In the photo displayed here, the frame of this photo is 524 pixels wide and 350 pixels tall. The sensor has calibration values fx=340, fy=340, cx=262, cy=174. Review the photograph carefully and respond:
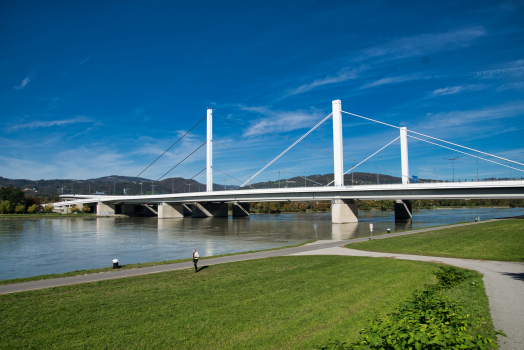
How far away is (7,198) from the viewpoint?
10425 cm

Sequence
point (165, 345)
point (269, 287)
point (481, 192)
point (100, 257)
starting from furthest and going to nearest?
point (481, 192) < point (100, 257) < point (269, 287) < point (165, 345)

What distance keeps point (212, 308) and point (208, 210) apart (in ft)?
281

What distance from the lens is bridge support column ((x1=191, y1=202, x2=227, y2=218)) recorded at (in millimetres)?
91988

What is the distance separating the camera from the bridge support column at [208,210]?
91988 millimetres

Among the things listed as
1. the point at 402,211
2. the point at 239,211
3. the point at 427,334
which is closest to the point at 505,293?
the point at 427,334

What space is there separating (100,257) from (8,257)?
6.67m

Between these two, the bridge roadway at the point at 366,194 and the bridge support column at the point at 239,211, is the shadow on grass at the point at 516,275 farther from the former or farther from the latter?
the bridge support column at the point at 239,211

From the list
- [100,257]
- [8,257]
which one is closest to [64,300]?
[100,257]

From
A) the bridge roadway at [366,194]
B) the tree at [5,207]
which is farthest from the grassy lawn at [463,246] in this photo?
the tree at [5,207]

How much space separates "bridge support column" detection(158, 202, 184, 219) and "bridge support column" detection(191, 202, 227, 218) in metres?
3.78

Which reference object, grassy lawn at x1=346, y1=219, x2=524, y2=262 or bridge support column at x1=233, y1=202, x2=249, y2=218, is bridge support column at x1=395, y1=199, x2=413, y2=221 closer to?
bridge support column at x1=233, y1=202, x2=249, y2=218

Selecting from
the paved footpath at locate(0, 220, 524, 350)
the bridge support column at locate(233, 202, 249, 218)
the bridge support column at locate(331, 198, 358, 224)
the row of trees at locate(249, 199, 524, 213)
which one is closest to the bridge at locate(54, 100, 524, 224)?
the bridge support column at locate(331, 198, 358, 224)

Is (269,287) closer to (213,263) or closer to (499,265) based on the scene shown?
(213,263)

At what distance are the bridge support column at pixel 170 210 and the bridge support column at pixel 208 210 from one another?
378cm
